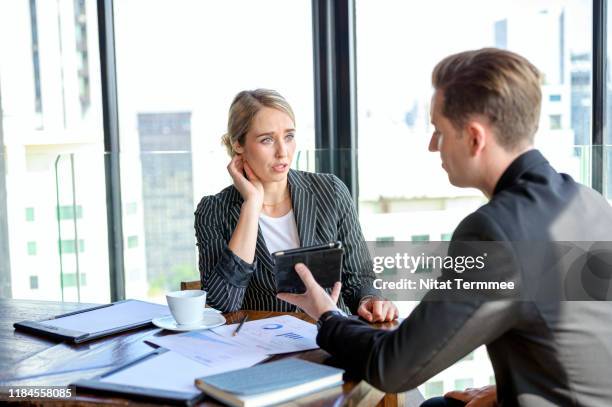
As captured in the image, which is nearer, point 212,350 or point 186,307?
point 212,350

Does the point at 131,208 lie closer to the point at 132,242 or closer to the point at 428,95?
the point at 132,242

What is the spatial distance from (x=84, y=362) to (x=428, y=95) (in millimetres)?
2237

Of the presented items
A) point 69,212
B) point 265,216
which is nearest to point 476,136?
point 265,216

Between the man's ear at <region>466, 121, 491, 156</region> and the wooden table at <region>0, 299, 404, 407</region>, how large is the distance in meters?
0.48

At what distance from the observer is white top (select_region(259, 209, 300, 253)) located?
2.18 metres

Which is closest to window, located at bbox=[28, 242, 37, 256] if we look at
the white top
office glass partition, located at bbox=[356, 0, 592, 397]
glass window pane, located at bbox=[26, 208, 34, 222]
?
glass window pane, located at bbox=[26, 208, 34, 222]

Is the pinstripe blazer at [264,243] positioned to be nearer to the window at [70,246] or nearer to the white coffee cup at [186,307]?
the white coffee cup at [186,307]

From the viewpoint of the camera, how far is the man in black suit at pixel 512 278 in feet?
3.78

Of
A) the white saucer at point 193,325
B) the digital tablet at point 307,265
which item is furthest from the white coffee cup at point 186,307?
the digital tablet at point 307,265

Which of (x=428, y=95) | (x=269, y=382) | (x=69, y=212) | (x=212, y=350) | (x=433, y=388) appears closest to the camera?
(x=269, y=382)

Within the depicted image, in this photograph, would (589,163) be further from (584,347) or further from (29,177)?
(29,177)

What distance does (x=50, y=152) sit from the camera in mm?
3680

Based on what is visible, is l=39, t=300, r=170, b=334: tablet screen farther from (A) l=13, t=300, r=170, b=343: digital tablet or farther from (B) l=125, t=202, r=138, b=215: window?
(B) l=125, t=202, r=138, b=215: window

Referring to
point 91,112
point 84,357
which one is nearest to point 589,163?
point 84,357
